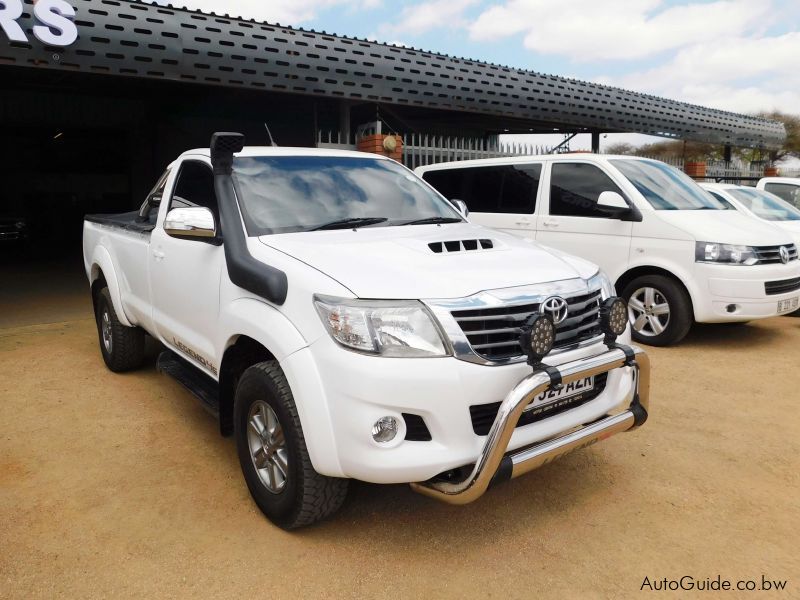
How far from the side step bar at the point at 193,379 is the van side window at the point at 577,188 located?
434 centimetres

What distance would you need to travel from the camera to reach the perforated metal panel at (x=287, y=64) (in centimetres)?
764

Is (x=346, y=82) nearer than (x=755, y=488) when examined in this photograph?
No

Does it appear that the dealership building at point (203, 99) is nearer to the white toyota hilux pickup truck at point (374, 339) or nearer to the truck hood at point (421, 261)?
the white toyota hilux pickup truck at point (374, 339)

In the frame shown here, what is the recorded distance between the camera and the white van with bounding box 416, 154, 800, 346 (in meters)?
5.69

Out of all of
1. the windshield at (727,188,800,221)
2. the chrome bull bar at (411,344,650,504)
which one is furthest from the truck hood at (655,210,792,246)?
the chrome bull bar at (411,344,650,504)

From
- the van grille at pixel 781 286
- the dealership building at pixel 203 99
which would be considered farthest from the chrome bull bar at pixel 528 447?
the dealership building at pixel 203 99

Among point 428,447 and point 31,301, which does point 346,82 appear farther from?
point 428,447

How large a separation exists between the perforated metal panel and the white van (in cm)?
370

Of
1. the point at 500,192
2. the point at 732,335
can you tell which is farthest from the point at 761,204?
the point at 500,192

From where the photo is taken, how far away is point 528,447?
8.75 feet

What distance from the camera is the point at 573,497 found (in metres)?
3.10

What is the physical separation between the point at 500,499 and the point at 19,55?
7.40 m

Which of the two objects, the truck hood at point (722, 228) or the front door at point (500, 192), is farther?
the front door at point (500, 192)

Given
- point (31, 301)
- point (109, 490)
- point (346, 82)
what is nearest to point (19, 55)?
point (31, 301)
